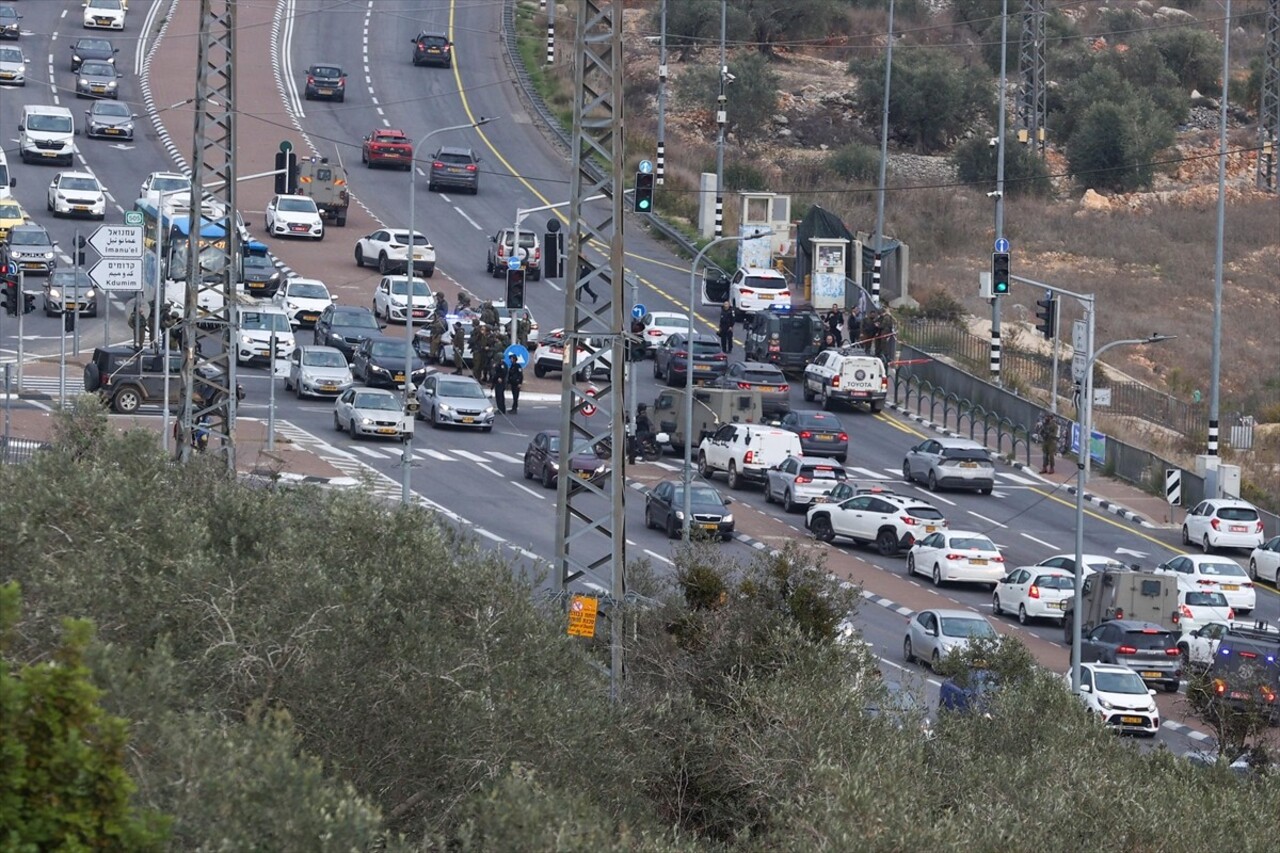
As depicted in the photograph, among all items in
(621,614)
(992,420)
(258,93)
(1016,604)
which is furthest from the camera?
(258,93)

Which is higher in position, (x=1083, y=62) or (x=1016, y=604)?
(x=1083, y=62)

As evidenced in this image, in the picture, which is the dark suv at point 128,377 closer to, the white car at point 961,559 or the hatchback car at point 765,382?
the hatchback car at point 765,382

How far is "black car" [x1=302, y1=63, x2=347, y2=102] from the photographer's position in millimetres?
80875

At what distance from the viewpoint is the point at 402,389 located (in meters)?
51.6

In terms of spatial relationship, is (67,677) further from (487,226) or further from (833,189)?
(833,189)

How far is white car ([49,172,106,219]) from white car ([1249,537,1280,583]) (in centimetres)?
3698

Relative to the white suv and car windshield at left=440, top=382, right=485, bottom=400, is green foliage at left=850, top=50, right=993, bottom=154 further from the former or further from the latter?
car windshield at left=440, top=382, right=485, bottom=400

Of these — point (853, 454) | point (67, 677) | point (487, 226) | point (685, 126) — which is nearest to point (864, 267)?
point (487, 226)

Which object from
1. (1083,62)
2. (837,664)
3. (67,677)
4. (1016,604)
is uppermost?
(1083,62)

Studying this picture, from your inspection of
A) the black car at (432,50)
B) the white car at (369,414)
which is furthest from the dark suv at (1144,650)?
the black car at (432,50)

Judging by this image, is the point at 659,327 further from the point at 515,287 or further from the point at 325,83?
the point at 325,83

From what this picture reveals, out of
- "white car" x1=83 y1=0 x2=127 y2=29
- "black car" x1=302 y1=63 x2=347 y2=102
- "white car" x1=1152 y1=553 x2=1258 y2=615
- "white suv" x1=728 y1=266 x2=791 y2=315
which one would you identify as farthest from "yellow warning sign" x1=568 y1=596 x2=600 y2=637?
"white car" x1=83 y1=0 x2=127 y2=29

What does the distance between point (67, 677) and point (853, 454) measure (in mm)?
41482

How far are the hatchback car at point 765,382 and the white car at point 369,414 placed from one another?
9196 millimetres
